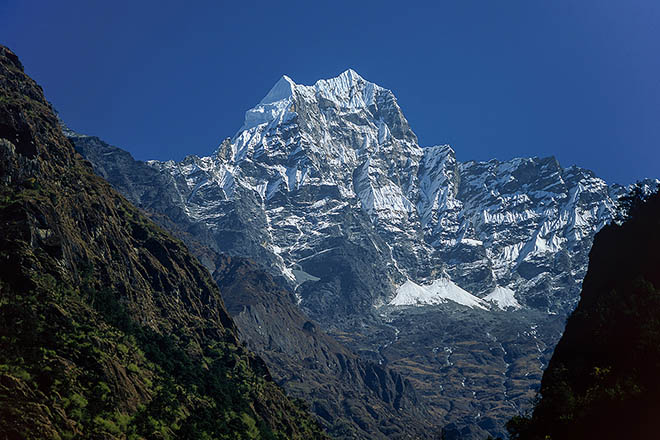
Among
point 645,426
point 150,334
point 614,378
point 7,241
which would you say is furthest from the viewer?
point 150,334

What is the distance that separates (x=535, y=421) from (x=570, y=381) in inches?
457

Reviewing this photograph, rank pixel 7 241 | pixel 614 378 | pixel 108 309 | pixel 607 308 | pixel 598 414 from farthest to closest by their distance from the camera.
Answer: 1. pixel 108 309
2. pixel 607 308
3. pixel 7 241
4. pixel 614 378
5. pixel 598 414

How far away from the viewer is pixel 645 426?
115125mm

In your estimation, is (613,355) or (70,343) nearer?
(70,343)

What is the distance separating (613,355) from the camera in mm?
142875

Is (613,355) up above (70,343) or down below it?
below

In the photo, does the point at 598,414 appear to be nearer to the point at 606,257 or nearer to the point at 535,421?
the point at 535,421

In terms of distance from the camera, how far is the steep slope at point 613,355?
121375 millimetres

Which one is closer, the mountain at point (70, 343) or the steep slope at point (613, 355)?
the mountain at point (70, 343)

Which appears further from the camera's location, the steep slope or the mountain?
the steep slope

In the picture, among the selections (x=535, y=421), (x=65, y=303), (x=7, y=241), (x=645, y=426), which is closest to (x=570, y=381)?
(x=535, y=421)

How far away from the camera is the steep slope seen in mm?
121375

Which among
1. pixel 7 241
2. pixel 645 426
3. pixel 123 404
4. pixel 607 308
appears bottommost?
pixel 645 426

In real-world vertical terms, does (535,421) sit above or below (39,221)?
below
